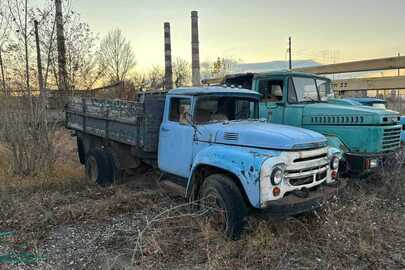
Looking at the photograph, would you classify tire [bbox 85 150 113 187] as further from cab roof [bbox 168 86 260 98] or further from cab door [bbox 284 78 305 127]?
cab door [bbox 284 78 305 127]

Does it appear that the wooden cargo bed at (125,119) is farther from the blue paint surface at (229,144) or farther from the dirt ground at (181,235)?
the dirt ground at (181,235)

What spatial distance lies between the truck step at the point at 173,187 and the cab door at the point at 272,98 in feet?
8.33

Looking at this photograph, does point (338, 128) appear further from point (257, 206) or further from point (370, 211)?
point (257, 206)

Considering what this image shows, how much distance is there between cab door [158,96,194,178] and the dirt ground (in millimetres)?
679

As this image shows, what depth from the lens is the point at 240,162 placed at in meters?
3.87

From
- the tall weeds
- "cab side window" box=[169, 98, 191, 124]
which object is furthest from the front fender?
the tall weeds

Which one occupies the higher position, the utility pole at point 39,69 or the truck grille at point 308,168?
the utility pole at point 39,69

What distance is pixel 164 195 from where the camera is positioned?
19.7 feet

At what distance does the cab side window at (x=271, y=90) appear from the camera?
6859mm

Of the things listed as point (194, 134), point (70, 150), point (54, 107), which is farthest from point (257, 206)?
point (70, 150)

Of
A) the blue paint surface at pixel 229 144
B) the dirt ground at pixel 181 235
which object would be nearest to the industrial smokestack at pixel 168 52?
the dirt ground at pixel 181 235

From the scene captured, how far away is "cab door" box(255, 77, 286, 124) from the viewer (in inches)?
266

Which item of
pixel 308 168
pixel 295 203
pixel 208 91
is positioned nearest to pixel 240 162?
pixel 295 203

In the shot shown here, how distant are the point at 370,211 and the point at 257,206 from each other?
2.31 m
